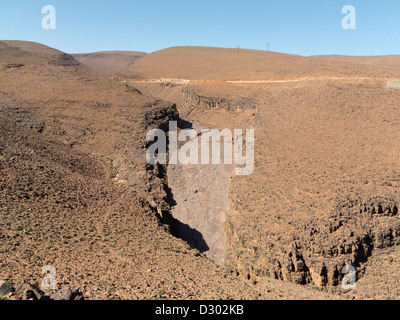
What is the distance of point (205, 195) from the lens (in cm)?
2667

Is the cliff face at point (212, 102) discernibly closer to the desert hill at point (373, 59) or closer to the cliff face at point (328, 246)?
the cliff face at point (328, 246)

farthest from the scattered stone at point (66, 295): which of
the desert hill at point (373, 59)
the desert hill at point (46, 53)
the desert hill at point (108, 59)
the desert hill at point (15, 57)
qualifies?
the desert hill at point (108, 59)

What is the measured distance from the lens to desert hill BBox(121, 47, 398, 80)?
1727 inches

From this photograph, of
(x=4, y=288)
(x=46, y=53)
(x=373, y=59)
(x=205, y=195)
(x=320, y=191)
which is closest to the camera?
(x=4, y=288)

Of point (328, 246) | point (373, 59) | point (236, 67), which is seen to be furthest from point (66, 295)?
point (373, 59)

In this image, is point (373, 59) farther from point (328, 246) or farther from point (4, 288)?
point (4, 288)

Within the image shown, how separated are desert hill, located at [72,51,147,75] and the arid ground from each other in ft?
260

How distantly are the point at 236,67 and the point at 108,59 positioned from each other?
267 ft

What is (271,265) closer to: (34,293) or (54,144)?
(34,293)

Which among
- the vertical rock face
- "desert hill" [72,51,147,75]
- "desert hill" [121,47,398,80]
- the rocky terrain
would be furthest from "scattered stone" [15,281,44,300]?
"desert hill" [72,51,147,75]

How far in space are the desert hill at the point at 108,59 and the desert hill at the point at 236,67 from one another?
2623 cm

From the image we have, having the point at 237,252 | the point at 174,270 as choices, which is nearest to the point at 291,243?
the point at 237,252

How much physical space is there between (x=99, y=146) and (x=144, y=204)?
12034 mm

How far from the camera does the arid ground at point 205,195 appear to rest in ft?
42.1
